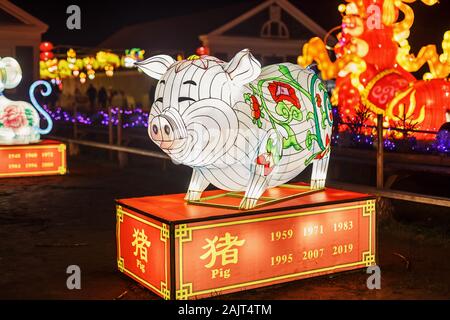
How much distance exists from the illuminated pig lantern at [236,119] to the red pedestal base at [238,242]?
242 mm

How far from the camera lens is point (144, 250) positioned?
5.16 m

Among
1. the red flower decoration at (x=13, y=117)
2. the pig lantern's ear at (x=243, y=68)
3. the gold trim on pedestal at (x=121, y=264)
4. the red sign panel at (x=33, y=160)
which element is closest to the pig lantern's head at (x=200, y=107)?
the pig lantern's ear at (x=243, y=68)

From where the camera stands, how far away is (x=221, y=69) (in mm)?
4758

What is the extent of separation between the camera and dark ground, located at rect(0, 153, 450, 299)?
5363mm

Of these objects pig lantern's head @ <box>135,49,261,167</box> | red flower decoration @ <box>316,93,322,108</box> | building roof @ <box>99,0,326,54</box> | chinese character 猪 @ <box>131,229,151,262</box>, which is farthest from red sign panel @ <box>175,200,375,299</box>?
building roof @ <box>99,0,326,54</box>

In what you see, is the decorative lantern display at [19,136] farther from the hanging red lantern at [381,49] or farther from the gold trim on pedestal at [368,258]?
the gold trim on pedestal at [368,258]

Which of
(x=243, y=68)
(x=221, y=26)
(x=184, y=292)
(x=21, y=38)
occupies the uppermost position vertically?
(x=221, y=26)

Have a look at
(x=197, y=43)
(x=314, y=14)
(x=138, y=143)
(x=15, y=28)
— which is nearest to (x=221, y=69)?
(x=138, y=143)

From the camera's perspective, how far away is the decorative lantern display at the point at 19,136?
12.1m

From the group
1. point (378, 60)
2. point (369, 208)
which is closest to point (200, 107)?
point (369, 208)

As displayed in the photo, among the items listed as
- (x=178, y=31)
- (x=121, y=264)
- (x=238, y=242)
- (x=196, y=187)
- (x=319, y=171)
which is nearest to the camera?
(x=238, y=242)

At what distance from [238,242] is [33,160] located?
843 centimetres

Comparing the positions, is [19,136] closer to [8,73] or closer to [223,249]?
[8,73]

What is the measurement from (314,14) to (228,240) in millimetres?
34298
